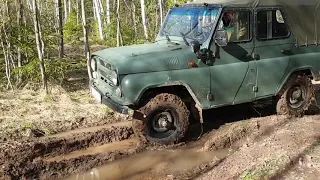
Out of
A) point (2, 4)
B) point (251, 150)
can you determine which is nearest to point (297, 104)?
point (251, 150)

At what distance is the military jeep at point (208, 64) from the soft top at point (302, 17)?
2 centimetres

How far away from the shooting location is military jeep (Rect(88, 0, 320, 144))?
550 centimetres

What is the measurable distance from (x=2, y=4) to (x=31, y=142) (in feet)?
16.0

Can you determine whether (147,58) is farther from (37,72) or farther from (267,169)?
(37,72)

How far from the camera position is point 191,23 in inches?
245

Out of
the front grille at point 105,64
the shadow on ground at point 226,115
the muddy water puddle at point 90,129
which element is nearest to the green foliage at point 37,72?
the muddy water puddle at point 90,129

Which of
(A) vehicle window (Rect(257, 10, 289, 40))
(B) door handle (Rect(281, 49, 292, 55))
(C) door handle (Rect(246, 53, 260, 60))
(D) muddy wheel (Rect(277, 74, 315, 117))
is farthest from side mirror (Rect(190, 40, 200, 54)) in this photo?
(D) muddy wheel (Rect(277, 74, 315, 117))

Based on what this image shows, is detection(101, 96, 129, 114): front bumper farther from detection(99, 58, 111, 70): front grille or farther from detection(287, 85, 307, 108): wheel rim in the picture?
detection(287, 85, 307, 108): wheel rim

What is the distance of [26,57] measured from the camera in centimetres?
984

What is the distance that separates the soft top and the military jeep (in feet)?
0.06

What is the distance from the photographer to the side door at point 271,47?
634 cm

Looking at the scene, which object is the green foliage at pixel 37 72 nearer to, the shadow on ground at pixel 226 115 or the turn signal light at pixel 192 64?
the shadow on ground at pixel 226 115

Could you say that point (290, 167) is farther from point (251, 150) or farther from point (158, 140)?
point (158, 140)

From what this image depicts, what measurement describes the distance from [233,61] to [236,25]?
637 millimetres
